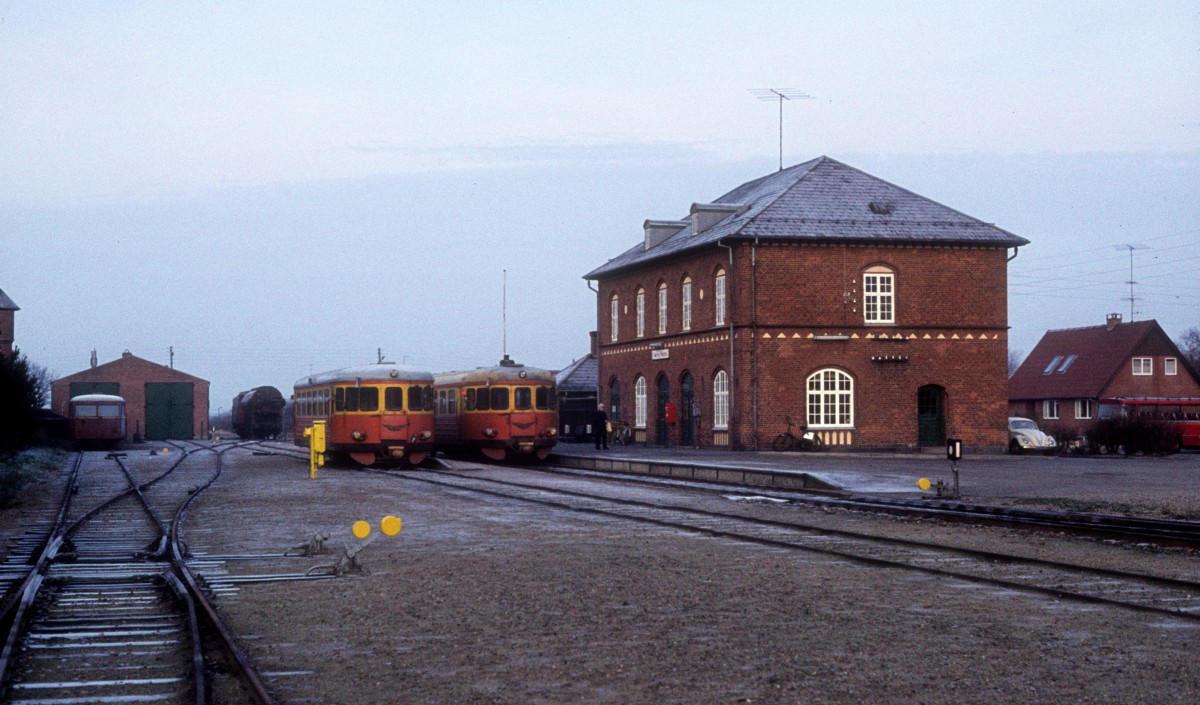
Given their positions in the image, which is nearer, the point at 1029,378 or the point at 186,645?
the point at 186,645

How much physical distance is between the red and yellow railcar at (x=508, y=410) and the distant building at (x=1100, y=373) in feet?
121

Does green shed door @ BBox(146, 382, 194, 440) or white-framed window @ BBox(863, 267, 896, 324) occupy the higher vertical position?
white-framed window @ BBox(863, 267, 896, 324)

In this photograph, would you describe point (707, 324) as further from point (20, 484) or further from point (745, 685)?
point (745, 685)

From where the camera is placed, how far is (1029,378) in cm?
7069

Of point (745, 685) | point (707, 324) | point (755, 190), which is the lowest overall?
point (745, 685)

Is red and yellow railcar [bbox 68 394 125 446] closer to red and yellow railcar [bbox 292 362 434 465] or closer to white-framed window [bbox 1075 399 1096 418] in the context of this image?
red and yellow railcar [bbox 292 362 434 465]

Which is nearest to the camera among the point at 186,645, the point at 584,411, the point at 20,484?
the point at 186,645

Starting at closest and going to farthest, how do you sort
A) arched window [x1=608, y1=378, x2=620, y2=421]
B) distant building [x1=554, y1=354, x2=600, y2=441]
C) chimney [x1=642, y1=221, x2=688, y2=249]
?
chimney [x1=642, y1=221, x2=688, y2=249] → arched window [x1=608, y1=378, x2=620, y2=421] → distant building [x1=554, y1=354, x2=600, y2=441]

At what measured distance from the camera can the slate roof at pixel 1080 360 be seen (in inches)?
2542

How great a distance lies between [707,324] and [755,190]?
8164mm

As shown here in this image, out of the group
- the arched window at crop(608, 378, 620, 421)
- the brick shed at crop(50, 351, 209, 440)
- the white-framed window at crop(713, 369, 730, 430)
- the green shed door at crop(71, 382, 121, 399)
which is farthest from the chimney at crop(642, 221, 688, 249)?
the green shed door at crop(71, 382, 121, 399)

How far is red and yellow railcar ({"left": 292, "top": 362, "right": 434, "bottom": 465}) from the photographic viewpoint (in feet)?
108

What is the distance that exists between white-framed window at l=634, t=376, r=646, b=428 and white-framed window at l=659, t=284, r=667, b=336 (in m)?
2.79

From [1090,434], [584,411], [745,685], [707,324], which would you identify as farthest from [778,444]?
[745,685]
